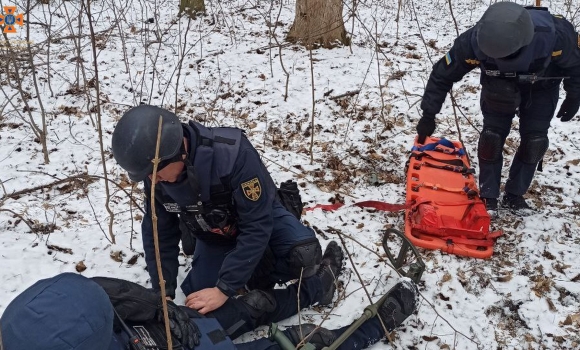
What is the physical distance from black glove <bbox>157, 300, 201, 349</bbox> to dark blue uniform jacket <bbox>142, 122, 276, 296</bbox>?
1.08ft

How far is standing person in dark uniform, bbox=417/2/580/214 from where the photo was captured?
2.75 metres

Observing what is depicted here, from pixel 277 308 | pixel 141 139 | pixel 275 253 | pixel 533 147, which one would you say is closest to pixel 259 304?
pixel 277 308

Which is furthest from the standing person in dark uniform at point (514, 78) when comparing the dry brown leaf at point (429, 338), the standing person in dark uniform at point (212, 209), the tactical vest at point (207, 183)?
the tactical vest at point (207, 183)

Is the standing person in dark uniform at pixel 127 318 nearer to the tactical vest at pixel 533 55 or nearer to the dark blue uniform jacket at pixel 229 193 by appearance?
the dark blue uniform jacket at pixel 229 193

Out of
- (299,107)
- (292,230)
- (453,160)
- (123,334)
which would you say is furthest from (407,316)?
(299,107)

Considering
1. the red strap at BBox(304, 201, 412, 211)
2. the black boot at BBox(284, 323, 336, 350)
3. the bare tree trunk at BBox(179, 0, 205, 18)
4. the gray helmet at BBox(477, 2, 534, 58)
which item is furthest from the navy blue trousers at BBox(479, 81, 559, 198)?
the bare tree trunk at BBox(179, 0, 205, 18)

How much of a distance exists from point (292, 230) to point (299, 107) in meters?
2.75

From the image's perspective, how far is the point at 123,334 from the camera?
1882mm

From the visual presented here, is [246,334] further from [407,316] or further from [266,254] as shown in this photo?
[407,316]

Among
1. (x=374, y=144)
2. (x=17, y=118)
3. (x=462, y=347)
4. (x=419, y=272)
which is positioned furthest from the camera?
(x=17, y=118)

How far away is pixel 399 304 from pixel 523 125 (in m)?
1.70

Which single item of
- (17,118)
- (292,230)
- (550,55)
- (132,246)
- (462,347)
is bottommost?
(462,347)

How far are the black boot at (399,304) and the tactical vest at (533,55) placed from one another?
4.83ft

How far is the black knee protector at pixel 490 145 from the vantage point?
332cm
